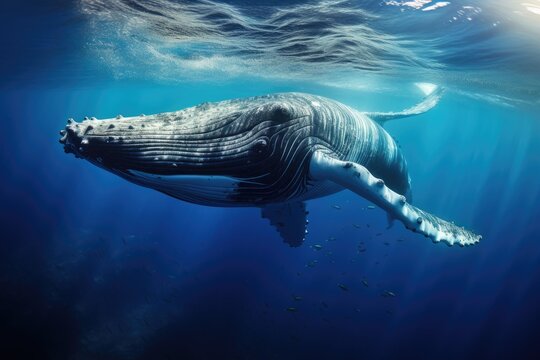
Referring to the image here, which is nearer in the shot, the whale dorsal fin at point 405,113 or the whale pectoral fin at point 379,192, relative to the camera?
the whale pectoral fin at point 379,192

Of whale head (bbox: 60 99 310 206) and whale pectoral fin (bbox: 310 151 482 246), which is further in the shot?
whale pectoral fin (bbox: 310 151 482 246)

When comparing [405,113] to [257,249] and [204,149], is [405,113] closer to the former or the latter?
[204,149]

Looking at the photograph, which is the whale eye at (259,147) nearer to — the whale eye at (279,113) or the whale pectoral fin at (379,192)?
the whale eye at (279,113)

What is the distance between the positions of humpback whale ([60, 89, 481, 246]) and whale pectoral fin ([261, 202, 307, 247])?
200 cm

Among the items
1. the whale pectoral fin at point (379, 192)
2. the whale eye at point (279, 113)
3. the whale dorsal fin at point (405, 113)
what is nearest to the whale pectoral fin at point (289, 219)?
the whale dorsal fin at point (405, 113)

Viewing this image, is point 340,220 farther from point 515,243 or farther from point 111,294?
point 111,294

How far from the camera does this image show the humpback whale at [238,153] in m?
3.05

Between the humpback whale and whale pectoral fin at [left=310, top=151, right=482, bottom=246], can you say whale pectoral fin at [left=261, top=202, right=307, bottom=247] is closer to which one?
the humpback whale

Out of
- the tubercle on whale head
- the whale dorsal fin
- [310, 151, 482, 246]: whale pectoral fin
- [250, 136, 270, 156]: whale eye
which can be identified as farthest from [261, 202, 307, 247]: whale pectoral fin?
the tubercle on whale head

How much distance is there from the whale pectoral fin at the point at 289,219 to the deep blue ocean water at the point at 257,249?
6.22 m

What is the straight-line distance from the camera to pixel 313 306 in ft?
83.5

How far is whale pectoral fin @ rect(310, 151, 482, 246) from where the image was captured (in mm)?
3418

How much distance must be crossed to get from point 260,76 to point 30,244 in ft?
77.4

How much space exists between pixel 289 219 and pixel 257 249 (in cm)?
2735
